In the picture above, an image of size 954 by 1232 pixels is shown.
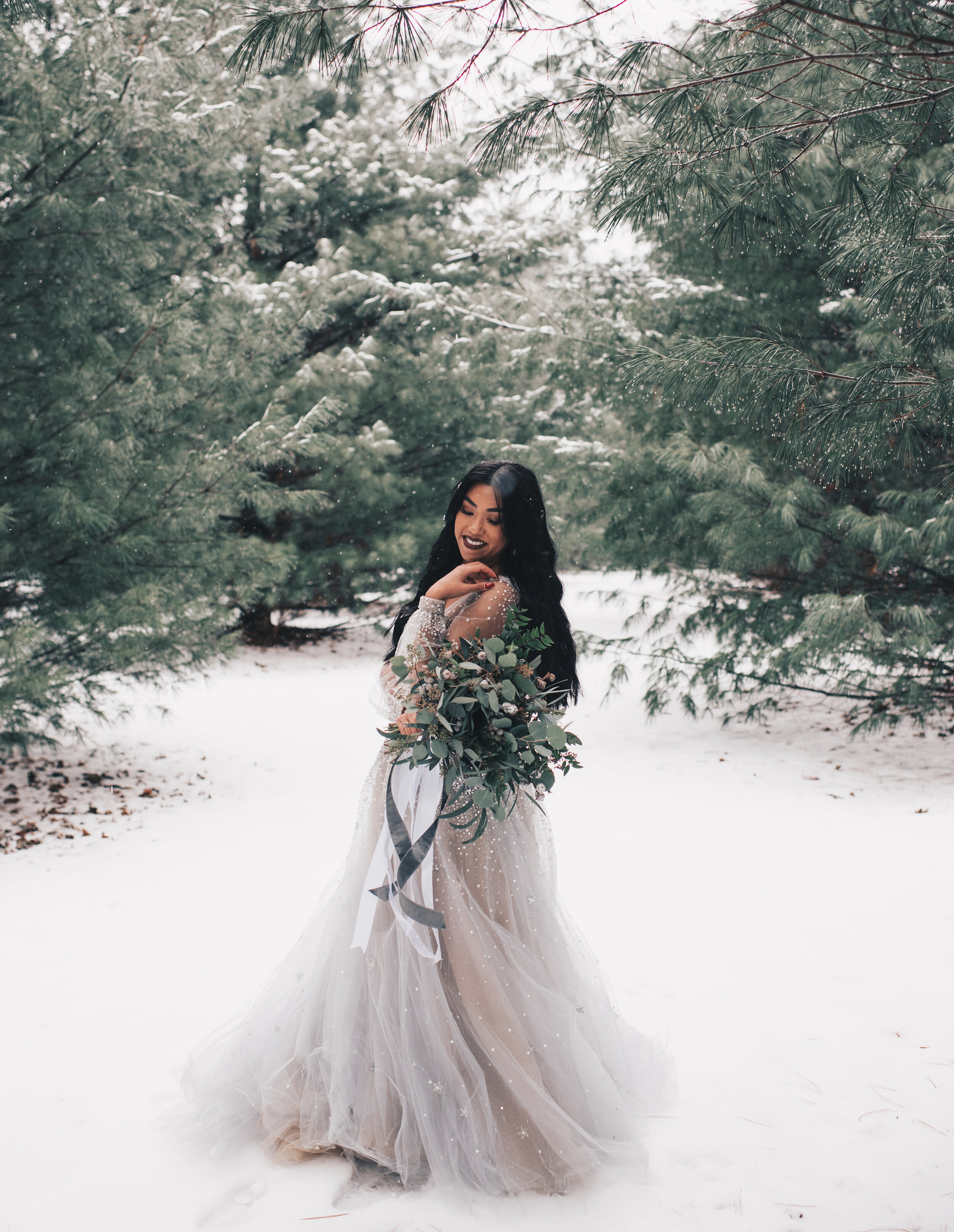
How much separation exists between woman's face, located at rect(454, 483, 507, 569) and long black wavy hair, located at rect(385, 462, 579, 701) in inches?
0.5

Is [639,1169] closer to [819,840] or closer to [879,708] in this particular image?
[819,840]

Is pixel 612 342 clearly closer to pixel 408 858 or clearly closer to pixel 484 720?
pixel 484 720

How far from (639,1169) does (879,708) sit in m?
5.60

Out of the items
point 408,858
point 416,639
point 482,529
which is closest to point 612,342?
point 482,529

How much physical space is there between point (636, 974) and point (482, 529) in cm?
223

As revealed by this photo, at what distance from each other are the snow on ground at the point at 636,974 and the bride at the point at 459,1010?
11 centimetres

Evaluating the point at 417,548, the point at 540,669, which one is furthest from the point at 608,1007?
the point at 417,548

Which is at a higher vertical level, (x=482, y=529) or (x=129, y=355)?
(x=129, y=355)

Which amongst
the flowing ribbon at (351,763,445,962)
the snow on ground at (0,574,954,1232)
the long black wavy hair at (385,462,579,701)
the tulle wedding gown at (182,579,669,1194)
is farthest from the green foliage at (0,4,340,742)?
the long black wavy hair at (385,462,579,701)

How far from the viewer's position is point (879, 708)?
23.6 ft

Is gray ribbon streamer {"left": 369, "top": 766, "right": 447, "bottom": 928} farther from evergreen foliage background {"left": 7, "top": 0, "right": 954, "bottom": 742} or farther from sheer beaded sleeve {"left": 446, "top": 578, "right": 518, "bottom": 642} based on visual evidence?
evergreen foliage background {"left": 7, "top": 0, "right": 954, "bottom": 742}

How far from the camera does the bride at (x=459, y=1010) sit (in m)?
2.33

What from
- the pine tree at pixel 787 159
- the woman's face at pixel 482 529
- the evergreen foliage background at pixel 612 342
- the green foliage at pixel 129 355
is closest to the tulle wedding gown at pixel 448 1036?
the woman's face at pixel 482 529

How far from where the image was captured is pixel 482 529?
2559mm
